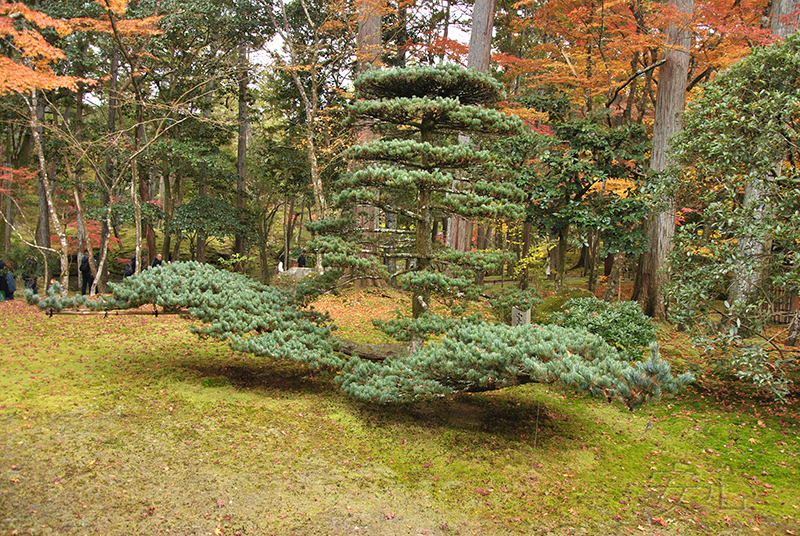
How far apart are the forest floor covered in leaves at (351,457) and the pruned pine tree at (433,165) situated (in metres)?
1.53

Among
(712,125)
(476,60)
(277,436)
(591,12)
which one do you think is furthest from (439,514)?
(591,12)

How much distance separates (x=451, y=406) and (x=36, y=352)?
537cm

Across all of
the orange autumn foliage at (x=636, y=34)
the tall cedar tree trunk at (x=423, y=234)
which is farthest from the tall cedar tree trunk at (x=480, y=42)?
the tall cedar tree trunk at (x=423, y=234)

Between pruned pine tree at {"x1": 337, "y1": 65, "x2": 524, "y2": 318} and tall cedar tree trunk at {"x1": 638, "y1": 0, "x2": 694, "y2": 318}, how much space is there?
15.0 ft

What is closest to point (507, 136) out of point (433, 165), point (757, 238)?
point (433, 165)

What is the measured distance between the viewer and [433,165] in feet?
16.6

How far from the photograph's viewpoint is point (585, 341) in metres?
3.86

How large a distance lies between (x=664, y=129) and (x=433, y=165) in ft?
18.8

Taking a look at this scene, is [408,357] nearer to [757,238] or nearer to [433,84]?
[433,84]

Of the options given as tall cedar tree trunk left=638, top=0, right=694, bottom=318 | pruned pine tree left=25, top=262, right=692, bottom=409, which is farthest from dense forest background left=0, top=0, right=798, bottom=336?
pruned pine tree left=25, top=262, right=692, bottom=409

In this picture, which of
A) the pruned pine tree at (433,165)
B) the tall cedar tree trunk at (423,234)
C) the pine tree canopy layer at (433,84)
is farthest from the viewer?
the tall cedar tree trunk at (423,234)

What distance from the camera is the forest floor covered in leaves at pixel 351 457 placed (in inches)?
119

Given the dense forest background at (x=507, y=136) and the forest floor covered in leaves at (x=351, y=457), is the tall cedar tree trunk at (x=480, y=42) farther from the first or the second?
the forest floor covered in leaves at (x=351, y=457)

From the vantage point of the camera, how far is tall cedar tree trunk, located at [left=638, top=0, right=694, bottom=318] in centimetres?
830
